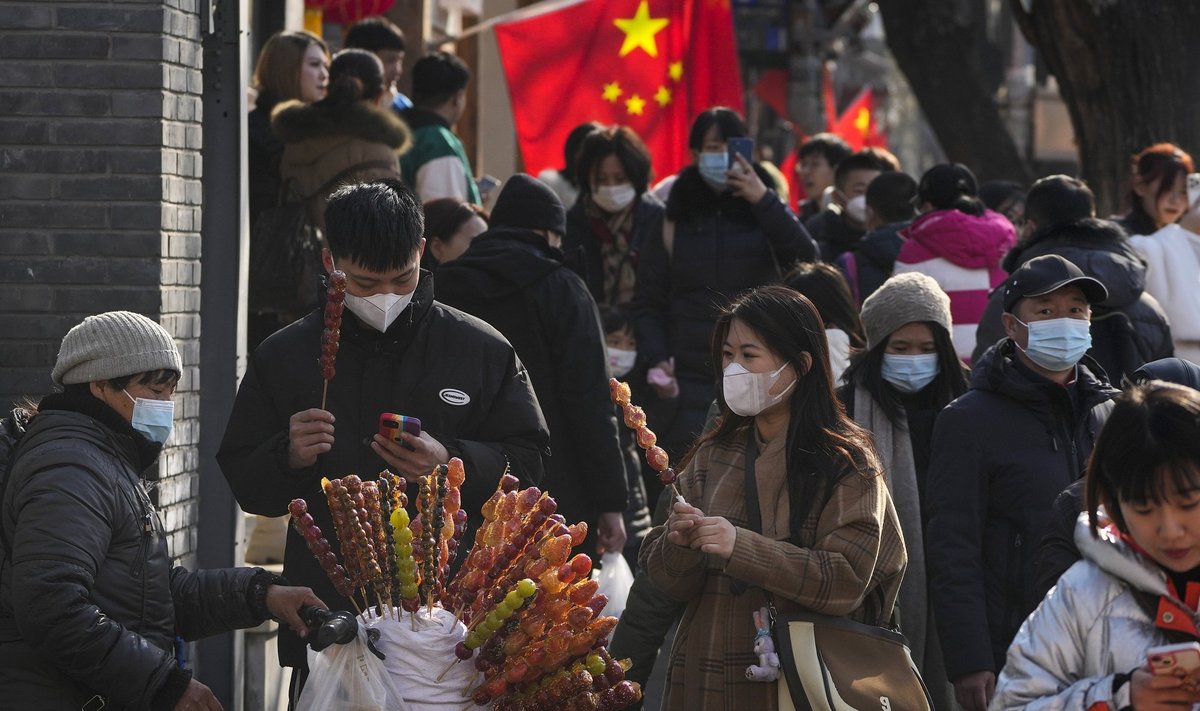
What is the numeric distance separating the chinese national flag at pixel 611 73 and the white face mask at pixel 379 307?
6.04m

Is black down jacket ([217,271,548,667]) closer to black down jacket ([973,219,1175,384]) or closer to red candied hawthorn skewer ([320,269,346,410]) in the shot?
red candied hawthorn skewer ([320,269,346,410])

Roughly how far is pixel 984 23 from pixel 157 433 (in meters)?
23.8

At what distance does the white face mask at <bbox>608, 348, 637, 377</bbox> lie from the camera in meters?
7.75

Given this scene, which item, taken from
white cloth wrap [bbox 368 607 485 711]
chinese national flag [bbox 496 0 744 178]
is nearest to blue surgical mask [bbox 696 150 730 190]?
chinese national flag [bbox 496 0 744 178]

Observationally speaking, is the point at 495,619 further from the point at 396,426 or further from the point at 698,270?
the point at 698,270

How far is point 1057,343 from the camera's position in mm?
5125

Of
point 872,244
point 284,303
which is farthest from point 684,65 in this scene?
point 284,303

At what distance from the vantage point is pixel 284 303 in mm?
7391

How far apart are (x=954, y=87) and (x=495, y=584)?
13414 mm

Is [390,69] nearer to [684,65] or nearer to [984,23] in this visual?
[684,65]

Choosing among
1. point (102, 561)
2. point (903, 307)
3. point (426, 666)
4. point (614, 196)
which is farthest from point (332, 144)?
point (426, 666)

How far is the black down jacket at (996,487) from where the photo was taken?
4988mm

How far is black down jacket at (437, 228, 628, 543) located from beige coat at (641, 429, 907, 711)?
5.68ft

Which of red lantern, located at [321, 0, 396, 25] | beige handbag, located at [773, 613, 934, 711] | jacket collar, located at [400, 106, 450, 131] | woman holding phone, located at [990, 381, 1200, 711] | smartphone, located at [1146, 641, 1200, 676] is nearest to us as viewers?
smartphone, located at [1146, 641, 1200, 676]
